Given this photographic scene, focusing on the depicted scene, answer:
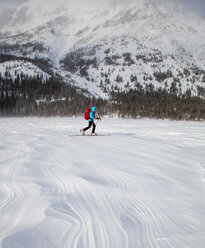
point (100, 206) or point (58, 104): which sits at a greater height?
point (58, 104)

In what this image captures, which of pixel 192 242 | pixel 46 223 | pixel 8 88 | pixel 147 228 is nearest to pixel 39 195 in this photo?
pixel 46 223

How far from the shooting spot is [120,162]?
482 centimetres

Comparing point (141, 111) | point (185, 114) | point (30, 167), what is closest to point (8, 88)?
point (141, 111)

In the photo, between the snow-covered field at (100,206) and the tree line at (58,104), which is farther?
the tree line at (58,104)

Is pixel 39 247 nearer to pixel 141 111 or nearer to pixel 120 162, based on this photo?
pixel 120 162

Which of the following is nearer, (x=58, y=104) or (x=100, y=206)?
(x=100, y=206)

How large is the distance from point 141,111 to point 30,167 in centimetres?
8875

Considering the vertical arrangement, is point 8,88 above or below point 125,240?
above

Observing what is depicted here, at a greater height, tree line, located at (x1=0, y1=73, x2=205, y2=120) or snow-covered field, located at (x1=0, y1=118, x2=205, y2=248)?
tree line, located at (x1=0, y1=73, x2=205, y2=120)

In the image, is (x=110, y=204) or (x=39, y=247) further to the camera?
(x=110, y=204)

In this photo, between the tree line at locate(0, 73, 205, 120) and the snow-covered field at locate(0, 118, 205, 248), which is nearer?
the snow-covered field at locate(0, 118, 205, 248)

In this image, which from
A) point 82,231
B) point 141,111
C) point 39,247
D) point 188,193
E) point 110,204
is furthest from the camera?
point 141,111

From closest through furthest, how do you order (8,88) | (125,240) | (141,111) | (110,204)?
(125,240) < (110,204) < (141,111) < (8,88)

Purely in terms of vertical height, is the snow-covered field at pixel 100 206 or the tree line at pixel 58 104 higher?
the tree line at pixel 58 104
